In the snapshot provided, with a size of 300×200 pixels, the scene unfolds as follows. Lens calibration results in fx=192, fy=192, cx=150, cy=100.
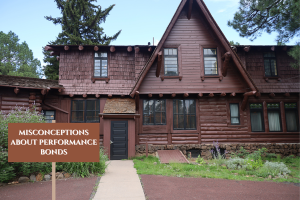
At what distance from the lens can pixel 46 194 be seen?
5402 millimetres

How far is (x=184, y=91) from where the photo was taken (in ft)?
39.6

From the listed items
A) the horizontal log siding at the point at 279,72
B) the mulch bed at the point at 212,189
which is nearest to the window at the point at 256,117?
the horizontal log siding at the point at 279,72

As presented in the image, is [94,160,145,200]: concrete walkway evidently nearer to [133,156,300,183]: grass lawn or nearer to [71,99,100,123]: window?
[133,156,300,183]: grass lawn

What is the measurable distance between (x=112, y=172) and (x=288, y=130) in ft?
39.1

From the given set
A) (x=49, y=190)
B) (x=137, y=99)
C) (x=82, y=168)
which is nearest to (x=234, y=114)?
(x=137, y=99)

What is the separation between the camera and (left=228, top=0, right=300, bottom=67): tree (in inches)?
326

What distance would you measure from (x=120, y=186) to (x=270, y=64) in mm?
12918

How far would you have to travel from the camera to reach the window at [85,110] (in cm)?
1238

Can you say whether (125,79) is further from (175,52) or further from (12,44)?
(12,44)

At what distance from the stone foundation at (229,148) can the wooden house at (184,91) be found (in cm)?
6

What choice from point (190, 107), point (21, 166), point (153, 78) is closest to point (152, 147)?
point (190, 107)

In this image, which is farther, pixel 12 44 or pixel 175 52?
pixel 12 44

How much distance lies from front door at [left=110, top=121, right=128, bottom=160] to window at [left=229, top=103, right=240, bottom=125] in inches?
274

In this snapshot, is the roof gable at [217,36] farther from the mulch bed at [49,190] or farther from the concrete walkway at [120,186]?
the mulch bed at [49,190]
